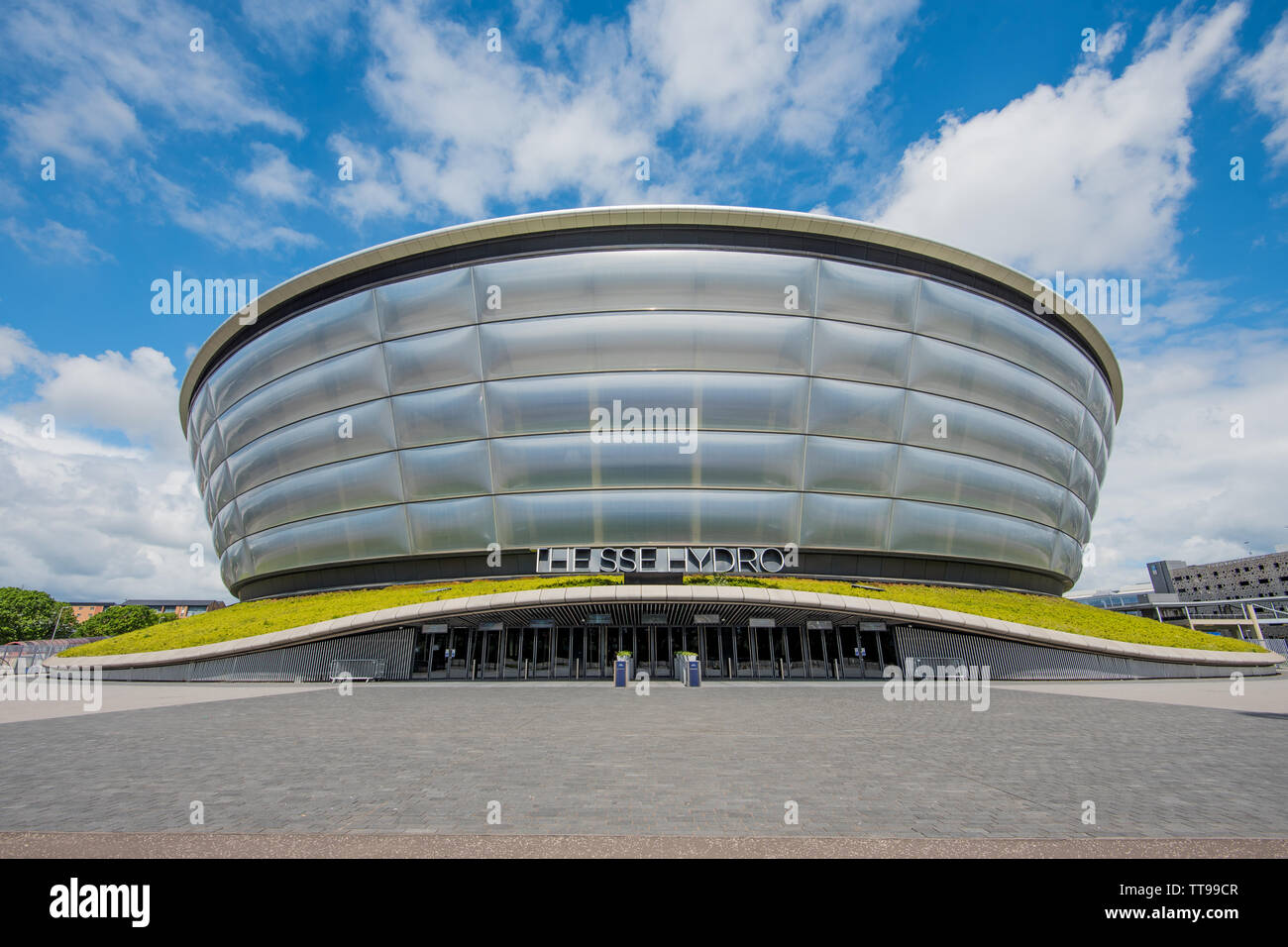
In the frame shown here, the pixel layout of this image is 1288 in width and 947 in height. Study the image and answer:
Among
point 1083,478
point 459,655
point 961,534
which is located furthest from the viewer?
point 1083,478

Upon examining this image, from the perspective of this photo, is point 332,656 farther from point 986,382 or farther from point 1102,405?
point 1102,405

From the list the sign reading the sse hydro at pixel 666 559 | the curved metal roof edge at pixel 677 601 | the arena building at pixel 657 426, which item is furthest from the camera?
the sign reading the sse hydro at pixel 666 559

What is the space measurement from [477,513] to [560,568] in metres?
4.98

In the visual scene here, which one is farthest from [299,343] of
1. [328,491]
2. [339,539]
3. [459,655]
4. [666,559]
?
[666,559]

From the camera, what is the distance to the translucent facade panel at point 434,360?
30.2 m

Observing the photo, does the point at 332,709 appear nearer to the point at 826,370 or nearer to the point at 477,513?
the point at 477,513

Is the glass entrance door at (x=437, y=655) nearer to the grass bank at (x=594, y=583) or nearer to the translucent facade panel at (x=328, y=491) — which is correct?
the grass bank at (x=594, y=583)

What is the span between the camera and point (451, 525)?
30.5 m

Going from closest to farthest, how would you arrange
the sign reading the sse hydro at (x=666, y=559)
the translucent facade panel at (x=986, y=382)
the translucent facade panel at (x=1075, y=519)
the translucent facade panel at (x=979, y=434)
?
the sign reading the sse hydro at (x=666, y=559)
the translucent facade panel at (x=979, y=434)
the translucent facade panel at (x=986, y=382)
the translucent facade panel at (x=1075, y=519)

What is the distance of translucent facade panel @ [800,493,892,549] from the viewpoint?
29672 mm

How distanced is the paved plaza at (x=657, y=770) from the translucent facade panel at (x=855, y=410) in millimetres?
15811

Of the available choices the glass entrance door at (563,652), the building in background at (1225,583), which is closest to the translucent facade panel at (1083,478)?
the glass entrance door at (563,652)

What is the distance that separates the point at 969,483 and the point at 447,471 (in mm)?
26076

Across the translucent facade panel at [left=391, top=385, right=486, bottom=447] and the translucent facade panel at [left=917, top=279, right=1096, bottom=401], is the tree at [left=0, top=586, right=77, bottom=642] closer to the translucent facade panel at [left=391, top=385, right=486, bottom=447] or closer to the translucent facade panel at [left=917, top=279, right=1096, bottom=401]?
the translucent facade panel at [left=391, top=385, right=486, bottom=447]
